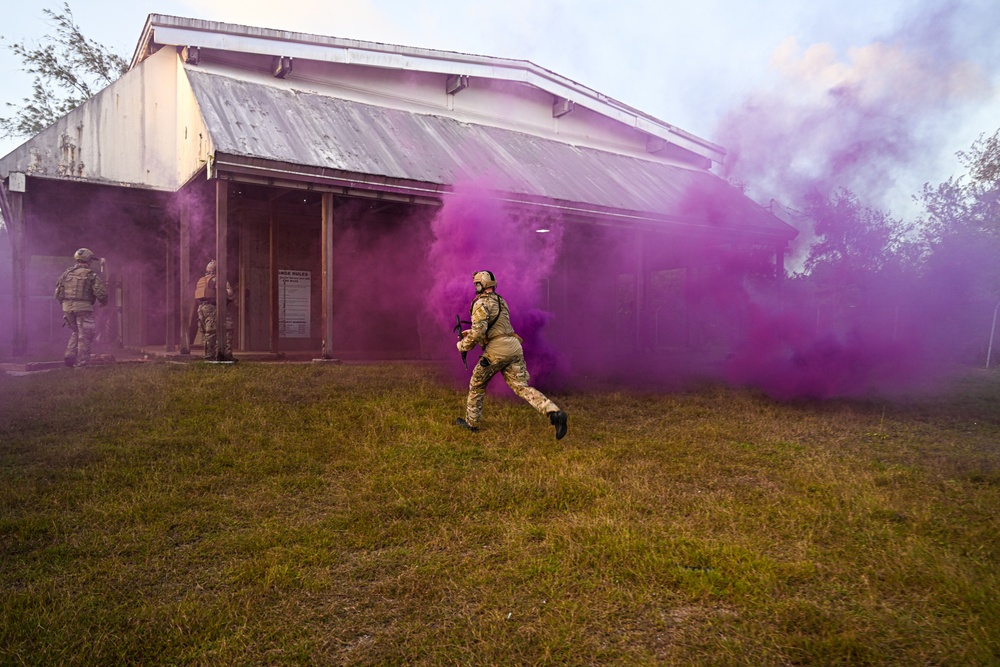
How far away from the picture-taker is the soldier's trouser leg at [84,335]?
9734 millimetres

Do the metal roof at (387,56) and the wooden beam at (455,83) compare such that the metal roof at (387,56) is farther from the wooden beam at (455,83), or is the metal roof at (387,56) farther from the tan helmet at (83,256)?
the tan helmet at (83,256)

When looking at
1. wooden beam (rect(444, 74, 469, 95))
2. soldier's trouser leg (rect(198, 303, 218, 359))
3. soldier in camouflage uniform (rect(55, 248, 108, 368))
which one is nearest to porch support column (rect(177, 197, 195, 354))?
soldier's trouser leg (rect(198, 303, 218, 359))

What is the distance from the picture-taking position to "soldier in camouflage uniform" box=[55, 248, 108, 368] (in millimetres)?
9695

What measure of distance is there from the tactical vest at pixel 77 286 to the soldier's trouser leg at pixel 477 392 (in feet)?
23.6


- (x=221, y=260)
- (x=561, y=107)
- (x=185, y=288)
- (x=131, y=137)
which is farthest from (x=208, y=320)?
(x=561, y=107)

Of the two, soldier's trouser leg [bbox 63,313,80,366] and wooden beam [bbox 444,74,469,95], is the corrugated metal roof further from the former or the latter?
soldier's trouser leg [bbox 63,313,80,366]

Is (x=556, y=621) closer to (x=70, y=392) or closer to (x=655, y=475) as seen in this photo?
(x=655, y=475)

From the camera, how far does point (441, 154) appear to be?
Result: 12430 millimetres

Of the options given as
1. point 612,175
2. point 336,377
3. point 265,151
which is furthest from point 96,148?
point 612,175

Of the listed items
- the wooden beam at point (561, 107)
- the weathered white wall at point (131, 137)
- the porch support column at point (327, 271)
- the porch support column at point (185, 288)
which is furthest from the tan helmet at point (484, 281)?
the wooden beam at point (561, 107)

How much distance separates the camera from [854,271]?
553 inches

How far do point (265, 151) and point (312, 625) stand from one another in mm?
8554

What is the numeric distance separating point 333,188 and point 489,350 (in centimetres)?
525

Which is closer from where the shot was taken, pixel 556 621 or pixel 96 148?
pixel 556 621
